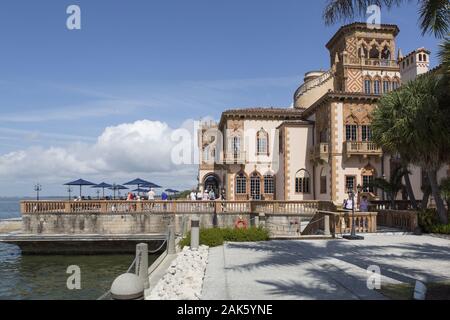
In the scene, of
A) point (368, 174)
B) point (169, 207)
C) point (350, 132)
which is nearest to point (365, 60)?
point (350, 132)

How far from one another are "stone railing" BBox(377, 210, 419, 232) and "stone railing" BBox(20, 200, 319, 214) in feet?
15.2

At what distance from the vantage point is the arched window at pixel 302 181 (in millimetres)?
35438

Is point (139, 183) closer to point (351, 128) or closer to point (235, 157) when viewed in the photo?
point (235, 157)

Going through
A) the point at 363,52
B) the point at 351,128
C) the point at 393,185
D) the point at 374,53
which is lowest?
the point at 393,185

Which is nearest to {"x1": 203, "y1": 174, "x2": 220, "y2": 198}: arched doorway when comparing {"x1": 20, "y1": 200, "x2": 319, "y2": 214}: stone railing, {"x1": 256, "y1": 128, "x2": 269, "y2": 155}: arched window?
{"x1": 256, "y1": 128, "x2": 269, "y2": 155}: arched window

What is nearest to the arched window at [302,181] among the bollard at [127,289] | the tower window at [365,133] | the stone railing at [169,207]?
the tower window at [365,133]

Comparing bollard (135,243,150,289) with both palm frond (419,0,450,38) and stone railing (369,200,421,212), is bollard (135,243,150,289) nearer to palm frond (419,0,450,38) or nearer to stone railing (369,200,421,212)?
palm frond (419,0,450,38)

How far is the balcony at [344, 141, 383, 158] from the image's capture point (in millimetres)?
30312

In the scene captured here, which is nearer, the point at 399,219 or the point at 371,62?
the point at 399,219

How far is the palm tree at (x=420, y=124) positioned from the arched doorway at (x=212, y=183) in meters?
27.6

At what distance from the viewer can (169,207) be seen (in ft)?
92.3

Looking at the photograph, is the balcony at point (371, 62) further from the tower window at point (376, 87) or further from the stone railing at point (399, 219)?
the stone railing at point (399, 219)
